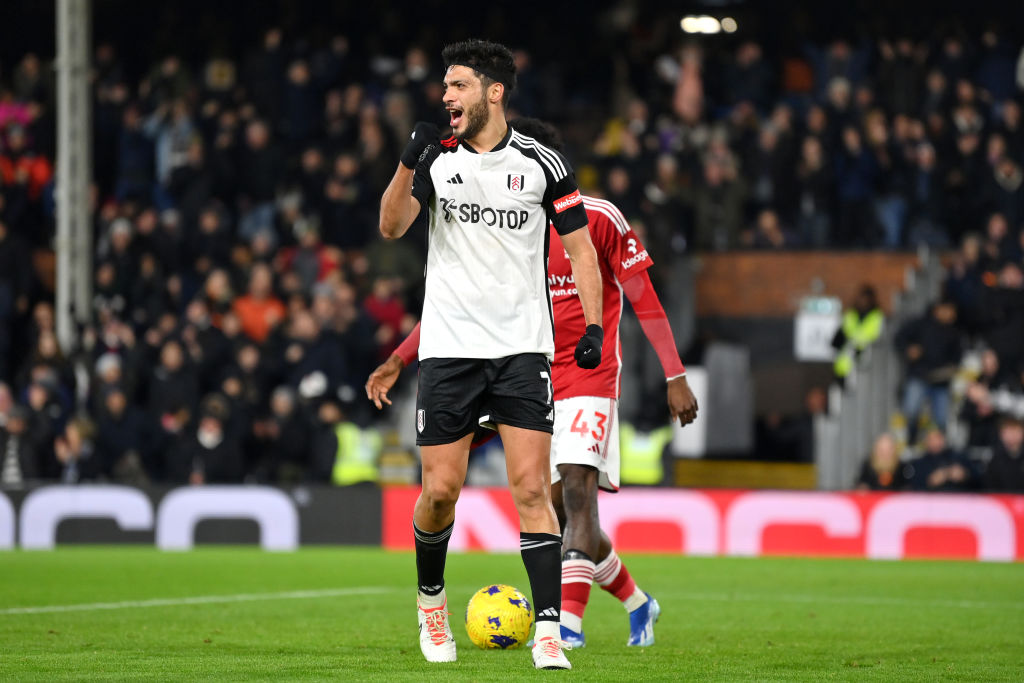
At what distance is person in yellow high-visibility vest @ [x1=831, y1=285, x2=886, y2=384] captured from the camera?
18.0 meters

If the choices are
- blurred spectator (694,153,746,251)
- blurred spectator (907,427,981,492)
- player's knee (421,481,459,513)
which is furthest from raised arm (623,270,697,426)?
blurred spectator (694,153,746,251)

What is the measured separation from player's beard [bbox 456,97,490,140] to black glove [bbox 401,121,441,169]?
139 mm

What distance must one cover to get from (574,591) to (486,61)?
7.73 feet

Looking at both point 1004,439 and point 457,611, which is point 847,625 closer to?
point 457,611

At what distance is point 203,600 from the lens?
10.2 metres

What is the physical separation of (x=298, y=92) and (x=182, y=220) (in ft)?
8.24

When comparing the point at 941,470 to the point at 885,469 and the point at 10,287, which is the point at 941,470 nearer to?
the point at 885,469

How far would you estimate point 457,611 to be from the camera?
9.55 metres

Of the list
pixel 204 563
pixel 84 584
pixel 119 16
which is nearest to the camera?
pixel 84 584

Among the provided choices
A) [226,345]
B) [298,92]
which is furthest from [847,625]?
[298,92]

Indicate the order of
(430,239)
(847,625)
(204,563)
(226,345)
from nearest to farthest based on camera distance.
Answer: (430,239)
(847,625)
(204,563)
(226,345)

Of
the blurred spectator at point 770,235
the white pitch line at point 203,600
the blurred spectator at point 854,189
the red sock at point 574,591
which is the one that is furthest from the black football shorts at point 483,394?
the blurred spectator at point 854,189

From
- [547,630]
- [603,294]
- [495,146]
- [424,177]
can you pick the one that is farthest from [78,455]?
[547,630]

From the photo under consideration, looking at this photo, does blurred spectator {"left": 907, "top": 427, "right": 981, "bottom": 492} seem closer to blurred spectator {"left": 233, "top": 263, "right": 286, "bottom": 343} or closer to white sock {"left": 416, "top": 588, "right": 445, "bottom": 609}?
blurred spectator {"left": 233, "top": 263, "right": 286, "bottom": 343}
